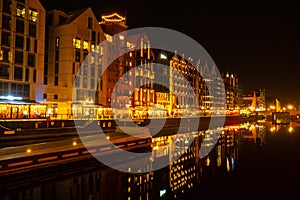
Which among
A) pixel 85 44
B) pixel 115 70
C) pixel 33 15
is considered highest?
pixel 33 15

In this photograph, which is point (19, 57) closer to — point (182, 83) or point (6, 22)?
point (6, 22)

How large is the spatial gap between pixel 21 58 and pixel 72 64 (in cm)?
1204

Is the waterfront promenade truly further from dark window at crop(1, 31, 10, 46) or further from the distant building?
the distant building

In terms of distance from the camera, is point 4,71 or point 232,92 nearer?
point 4,71

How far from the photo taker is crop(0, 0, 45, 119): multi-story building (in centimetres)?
5278

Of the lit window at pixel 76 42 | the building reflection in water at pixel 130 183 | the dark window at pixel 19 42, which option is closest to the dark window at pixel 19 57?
the dark window at pixel 19 42

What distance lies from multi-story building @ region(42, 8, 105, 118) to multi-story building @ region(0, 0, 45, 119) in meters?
4.81

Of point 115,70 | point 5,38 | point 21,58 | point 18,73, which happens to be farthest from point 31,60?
point 115,70

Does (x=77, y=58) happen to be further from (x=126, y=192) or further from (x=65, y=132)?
(x=126, y=192)

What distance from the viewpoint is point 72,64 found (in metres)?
66.3

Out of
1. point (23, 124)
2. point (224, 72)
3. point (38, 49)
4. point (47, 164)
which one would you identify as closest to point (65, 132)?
point (23, 124)

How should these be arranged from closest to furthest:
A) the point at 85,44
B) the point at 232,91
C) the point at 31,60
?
1. the point at 31,60
2. the point at 85,44
3. the point at 232,91

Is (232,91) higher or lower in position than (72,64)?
higher

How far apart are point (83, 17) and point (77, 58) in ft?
32.2
